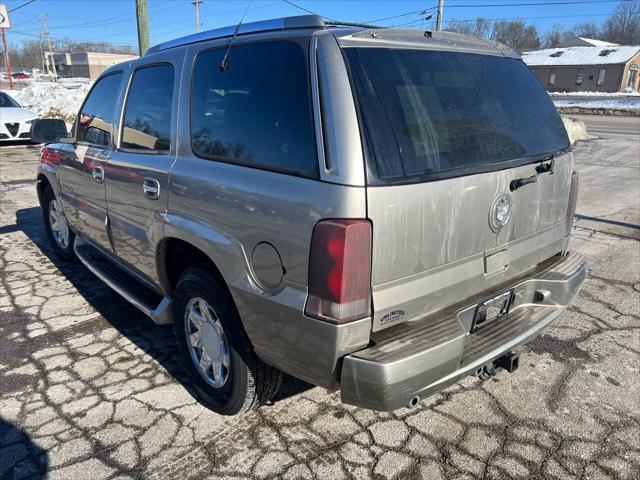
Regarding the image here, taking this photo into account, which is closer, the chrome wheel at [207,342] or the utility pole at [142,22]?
the chrome wheel at [207,342]

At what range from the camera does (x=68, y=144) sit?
427cm

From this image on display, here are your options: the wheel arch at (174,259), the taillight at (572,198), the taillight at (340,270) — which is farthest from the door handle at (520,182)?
the wheel arch at (174,259)

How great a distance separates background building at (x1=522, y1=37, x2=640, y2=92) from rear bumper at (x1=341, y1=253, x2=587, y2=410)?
6272cm

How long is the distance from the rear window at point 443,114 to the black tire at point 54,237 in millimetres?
3815

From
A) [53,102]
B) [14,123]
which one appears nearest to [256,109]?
[14,123]

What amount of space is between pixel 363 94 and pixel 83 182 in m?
2.83

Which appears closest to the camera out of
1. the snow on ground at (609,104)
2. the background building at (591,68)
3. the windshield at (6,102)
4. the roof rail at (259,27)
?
the roof rail at (259,27)

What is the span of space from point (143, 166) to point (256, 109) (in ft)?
3.40

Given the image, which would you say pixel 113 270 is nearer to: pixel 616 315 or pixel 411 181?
pixel 411 181

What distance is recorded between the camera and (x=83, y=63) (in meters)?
86.8

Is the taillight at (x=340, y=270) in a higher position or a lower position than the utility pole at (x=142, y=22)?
lower

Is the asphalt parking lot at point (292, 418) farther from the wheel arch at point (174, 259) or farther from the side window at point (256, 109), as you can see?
A: the side window at point (256, 109)

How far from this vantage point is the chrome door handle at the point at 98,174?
353 cm

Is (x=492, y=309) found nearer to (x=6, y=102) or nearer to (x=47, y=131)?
(x=47, y=131)
